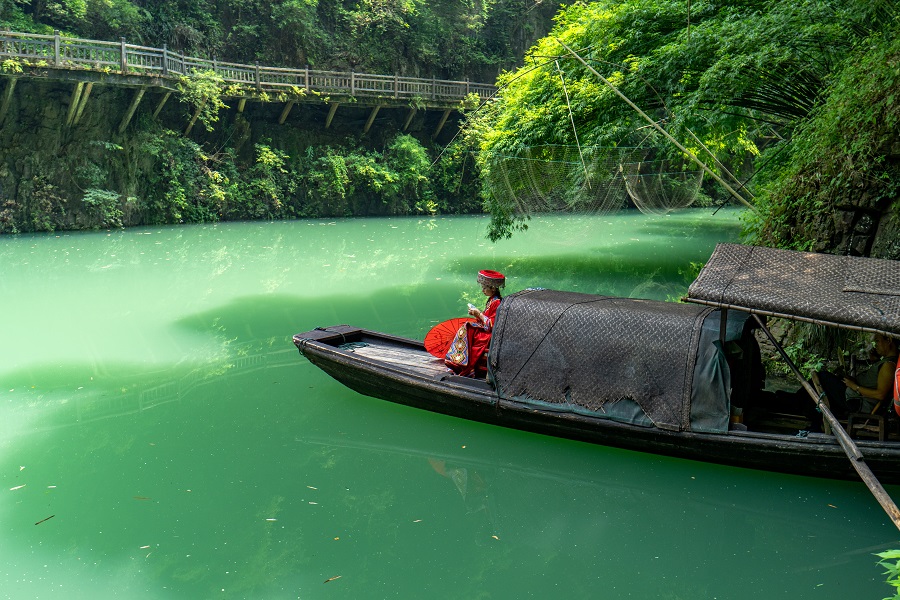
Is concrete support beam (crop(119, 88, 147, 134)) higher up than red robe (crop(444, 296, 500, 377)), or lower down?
higher up

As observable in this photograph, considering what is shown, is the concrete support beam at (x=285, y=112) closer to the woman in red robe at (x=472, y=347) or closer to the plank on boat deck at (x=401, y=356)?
the plank on boat deck at (x=401, y=356)

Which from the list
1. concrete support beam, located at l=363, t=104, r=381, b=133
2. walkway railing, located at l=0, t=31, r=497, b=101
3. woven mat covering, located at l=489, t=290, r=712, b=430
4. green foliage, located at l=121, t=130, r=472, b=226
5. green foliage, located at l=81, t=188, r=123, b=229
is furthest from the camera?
concrete support beam, located at l=363, t=104, r=381, b=133

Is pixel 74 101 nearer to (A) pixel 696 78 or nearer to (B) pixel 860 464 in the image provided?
(A) pixel 696 78

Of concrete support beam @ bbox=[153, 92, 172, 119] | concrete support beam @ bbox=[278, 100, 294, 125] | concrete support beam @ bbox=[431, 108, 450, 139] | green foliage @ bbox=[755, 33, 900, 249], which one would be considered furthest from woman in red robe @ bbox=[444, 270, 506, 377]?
concrete support beam @ bbox=[431, 108, 450, 139]

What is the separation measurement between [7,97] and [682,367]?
52.3ft

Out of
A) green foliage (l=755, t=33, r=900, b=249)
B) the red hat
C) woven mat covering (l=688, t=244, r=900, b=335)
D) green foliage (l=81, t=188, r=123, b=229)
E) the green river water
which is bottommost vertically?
the green river water

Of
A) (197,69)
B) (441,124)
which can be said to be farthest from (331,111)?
(197,69)

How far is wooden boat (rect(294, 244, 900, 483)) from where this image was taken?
4719mm

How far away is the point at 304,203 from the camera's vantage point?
22547 millimetres

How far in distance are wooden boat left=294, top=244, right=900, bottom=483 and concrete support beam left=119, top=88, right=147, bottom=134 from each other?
46.2ft

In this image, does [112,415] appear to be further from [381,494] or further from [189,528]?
[381,494]

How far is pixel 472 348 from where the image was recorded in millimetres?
6152

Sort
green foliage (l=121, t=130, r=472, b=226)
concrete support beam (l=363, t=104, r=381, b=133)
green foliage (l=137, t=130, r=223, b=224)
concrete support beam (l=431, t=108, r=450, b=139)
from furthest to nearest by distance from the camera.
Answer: concrete support beam (l=431, t=108, r=450, b=139) < concrete support beam (l=363, t=104, r=381, b=133) < green foliage (l=121, t=130, r=472, b=226) < green foliage (l=137, t=130, r=223, b=224)

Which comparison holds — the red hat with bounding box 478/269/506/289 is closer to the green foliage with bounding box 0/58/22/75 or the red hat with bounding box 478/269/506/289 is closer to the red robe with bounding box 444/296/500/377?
the red robe with bounding box 444/296/500/377
